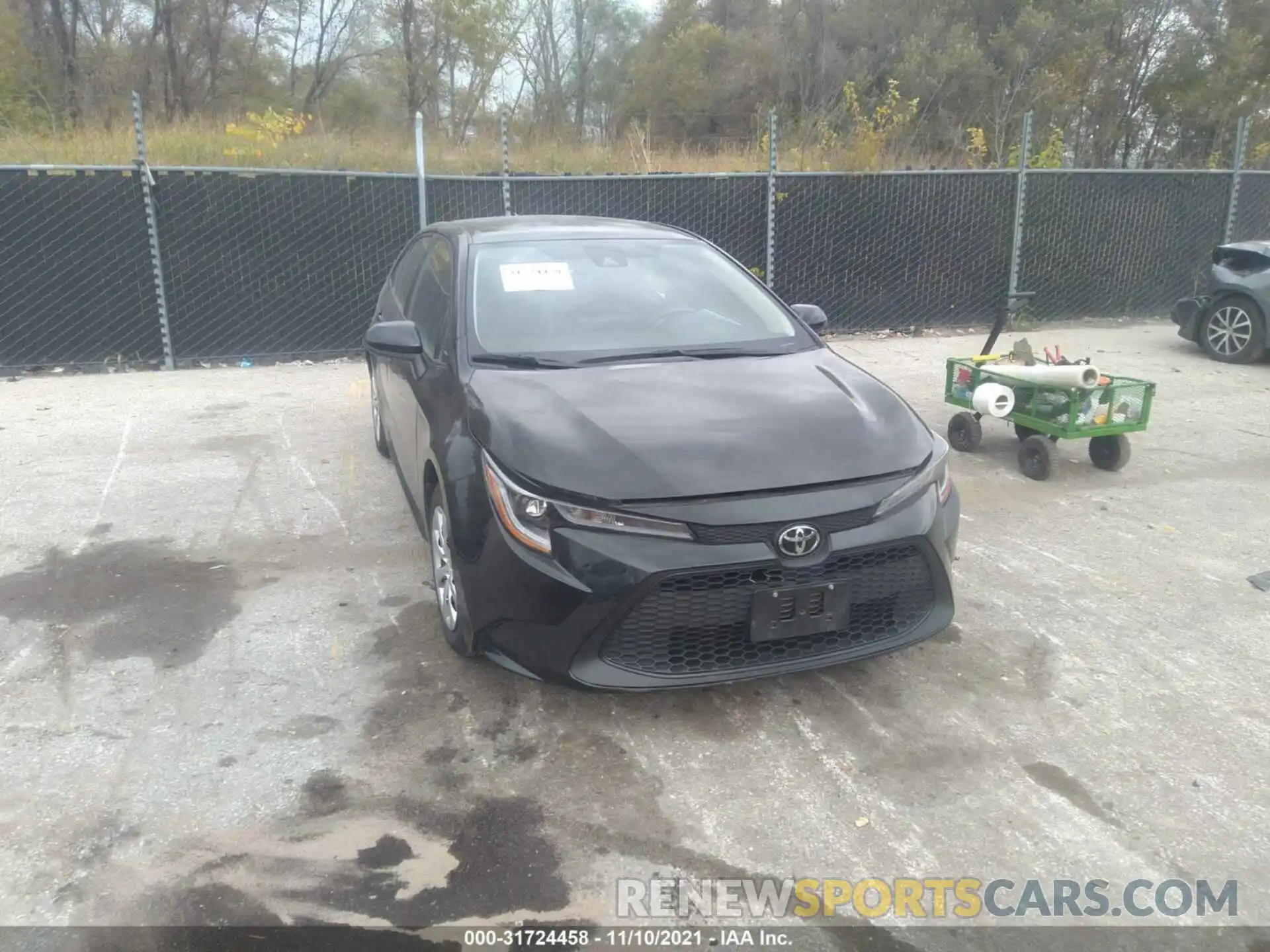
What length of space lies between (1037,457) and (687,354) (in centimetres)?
299

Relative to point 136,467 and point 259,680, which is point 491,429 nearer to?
point 259,680

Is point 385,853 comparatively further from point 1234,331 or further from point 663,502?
point 1234,331

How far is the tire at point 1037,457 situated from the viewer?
5.90 meters

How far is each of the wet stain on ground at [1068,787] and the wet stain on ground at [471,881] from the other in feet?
4.96

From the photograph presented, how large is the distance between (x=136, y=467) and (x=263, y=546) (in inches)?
74.7

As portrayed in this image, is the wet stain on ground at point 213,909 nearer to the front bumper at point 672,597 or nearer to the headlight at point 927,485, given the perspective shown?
the front bumper at point 672,597

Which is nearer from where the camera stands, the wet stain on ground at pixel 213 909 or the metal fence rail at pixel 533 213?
the wet stain on ground at pixel 213 909

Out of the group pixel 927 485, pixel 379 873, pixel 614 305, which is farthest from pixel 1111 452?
pixel 379 873

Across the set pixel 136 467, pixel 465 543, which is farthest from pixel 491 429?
pixel 136 467

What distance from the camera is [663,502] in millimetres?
2953

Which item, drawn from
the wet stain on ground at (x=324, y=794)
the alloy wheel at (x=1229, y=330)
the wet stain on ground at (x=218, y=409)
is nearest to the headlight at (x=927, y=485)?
the wet stain on ground at (x=324, y=794)

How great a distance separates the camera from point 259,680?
3.58 meters

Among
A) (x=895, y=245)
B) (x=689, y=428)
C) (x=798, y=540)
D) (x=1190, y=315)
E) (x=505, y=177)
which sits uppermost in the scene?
(x=505, y=177)

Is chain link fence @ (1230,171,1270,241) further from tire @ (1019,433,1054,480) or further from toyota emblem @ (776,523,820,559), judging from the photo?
toyota emblem @ (776,523,820,559)
